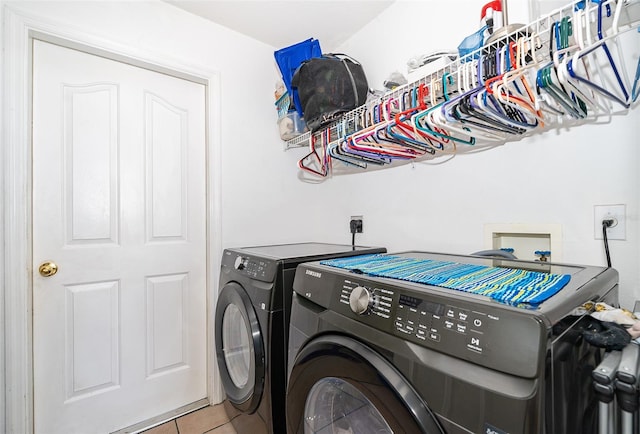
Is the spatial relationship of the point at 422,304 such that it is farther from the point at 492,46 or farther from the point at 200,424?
the point at 200,424

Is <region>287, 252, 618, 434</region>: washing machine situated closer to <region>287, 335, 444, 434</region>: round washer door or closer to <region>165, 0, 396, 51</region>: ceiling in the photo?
<region>287, 335, 444, 434</region>: round washer door

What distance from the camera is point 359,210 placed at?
1982 mm

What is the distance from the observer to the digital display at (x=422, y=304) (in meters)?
0.61

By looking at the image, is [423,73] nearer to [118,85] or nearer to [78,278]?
[118,85]

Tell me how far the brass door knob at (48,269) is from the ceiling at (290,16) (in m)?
1.53

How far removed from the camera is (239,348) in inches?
59.1

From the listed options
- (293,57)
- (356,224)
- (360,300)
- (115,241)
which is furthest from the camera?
(356,224)

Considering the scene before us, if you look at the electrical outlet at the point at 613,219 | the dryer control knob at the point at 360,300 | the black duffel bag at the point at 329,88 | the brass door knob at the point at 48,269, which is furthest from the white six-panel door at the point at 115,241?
the electrical outlet at the point at 613,219

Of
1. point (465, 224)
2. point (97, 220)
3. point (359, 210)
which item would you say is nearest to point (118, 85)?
point (97, 220)

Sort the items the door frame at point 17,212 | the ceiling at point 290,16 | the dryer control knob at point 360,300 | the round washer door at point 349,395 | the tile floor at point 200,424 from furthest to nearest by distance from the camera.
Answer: the ceiling at point 290,16 → the tile floor at point 200,424 → the door frame at point 17,212 → the dryer control knob at point 360,300 → the round washer door at point 349,395

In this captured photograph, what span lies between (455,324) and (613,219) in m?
0.84

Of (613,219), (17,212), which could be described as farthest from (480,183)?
(17,212)

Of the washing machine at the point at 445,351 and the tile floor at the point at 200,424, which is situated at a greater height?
the washing machine at the point at 445,351

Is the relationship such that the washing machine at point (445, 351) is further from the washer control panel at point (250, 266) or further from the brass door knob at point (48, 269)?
the brass door knob at point (48, 269)
